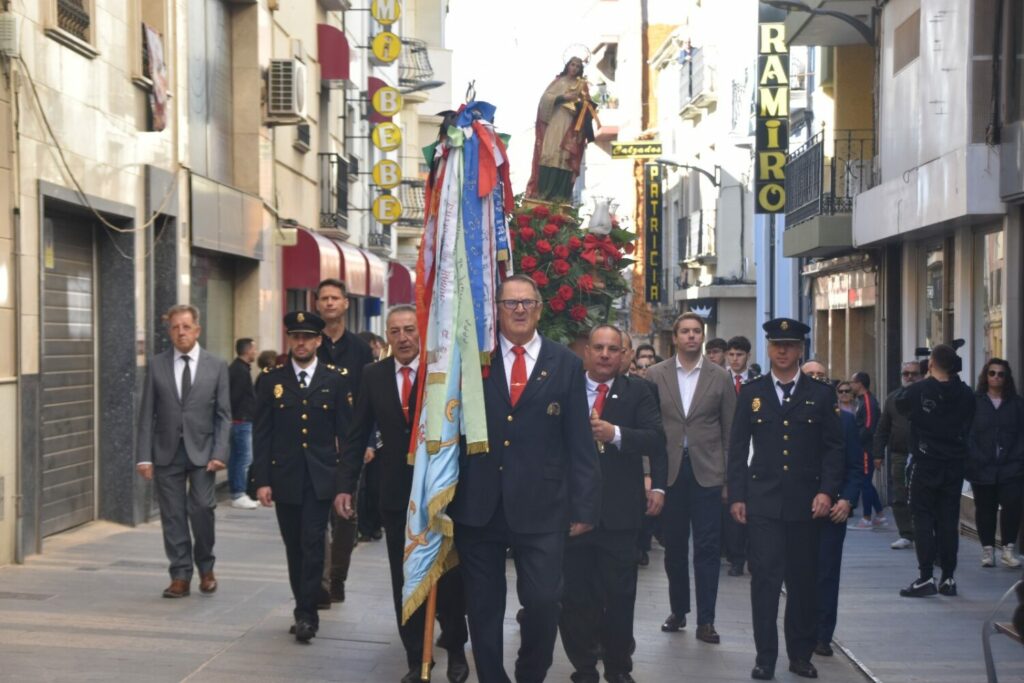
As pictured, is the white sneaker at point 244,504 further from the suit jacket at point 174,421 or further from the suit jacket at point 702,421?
the suit jacket at point 702,421

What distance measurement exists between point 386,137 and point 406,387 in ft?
73.3

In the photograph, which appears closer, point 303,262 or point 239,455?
point 239,455

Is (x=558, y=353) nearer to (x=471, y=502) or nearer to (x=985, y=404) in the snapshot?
(x=471, y=502)

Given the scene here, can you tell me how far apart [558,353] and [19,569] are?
6140 mm

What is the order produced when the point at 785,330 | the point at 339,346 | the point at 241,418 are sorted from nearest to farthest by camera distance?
1. the point at 785,330
2. the point at 339,346
3. the point at 241,418

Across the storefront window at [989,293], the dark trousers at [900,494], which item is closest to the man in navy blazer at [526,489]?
the dark trousers at [900,494]

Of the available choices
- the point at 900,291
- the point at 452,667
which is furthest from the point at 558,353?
the point at 900,291

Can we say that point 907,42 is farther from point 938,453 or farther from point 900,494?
point 938,453

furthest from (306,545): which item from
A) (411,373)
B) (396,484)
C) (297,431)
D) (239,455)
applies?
(239,455)

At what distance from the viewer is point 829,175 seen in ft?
79.2

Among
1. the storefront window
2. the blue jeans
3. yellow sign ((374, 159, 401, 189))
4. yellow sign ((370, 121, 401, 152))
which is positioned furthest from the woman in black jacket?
yellow sign ((374, 159, 401, 189))

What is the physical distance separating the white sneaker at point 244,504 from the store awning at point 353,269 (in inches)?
284

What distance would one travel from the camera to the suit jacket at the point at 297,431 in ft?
29.0

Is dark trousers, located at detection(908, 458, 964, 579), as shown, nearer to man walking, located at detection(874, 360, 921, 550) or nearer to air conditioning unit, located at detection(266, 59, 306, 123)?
man walking, located at detection(874, 360, 921, 550)
